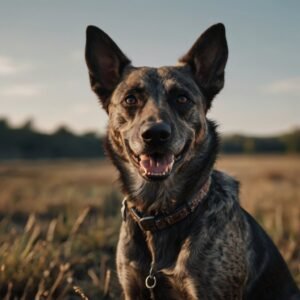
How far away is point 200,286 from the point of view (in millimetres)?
3881

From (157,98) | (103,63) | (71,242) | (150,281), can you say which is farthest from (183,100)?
(71,242)

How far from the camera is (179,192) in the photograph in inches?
173

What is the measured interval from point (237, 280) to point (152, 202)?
97cm

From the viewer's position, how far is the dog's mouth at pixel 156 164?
397cm

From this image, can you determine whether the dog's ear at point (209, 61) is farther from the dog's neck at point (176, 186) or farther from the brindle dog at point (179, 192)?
the dog's neck at point (176, 186)

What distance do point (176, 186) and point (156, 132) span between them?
2.27 feet

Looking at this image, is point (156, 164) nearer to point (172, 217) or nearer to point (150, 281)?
point (172, 217)

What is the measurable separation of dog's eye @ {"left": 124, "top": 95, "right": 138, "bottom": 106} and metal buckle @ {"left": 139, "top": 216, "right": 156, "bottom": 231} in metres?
1.03

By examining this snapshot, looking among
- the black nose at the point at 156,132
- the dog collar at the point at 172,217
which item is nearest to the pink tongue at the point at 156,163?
the black nose at the point at 156,132

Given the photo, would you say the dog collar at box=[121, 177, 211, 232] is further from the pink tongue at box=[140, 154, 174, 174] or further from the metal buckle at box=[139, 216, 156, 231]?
the pink tongue at box=[140, 154, 174, 174]

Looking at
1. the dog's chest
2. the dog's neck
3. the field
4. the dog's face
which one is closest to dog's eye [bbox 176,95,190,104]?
the dog's face

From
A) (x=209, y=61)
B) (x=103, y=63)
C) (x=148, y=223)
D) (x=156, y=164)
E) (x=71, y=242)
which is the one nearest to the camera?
(x=156, y=164)

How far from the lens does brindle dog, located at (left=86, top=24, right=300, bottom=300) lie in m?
3.97

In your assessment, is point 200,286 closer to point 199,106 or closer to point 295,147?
point 199,106
